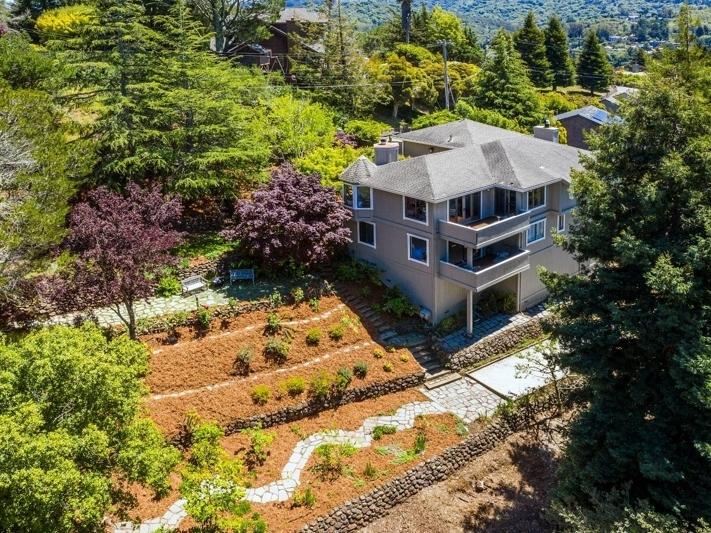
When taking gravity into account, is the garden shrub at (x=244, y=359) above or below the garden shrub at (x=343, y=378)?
above

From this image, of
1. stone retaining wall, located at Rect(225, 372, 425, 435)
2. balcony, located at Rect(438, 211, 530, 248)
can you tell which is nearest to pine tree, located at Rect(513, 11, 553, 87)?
balcony, located at Rect(438, 211, 530, 248)

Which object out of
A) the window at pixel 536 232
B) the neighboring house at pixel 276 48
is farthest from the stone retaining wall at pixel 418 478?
the neighboring house at pixel 276 48

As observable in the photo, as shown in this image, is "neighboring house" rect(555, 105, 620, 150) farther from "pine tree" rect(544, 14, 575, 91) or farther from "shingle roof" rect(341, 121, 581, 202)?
"pine tree" rect(544, 14, 575, 91)

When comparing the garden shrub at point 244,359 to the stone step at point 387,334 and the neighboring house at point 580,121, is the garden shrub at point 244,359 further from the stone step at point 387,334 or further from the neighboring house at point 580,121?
the neighboring house at point 580,121

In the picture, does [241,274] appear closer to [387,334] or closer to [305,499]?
A: [387,334]

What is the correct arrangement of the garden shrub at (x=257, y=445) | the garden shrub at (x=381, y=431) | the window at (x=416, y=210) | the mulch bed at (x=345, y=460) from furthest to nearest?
the window at (x=416, y=210) → the garden shrub at (x=381, y=431) → the garden shrub at (x=257, y=445) → the mulch bed at (x=345, y=460)
